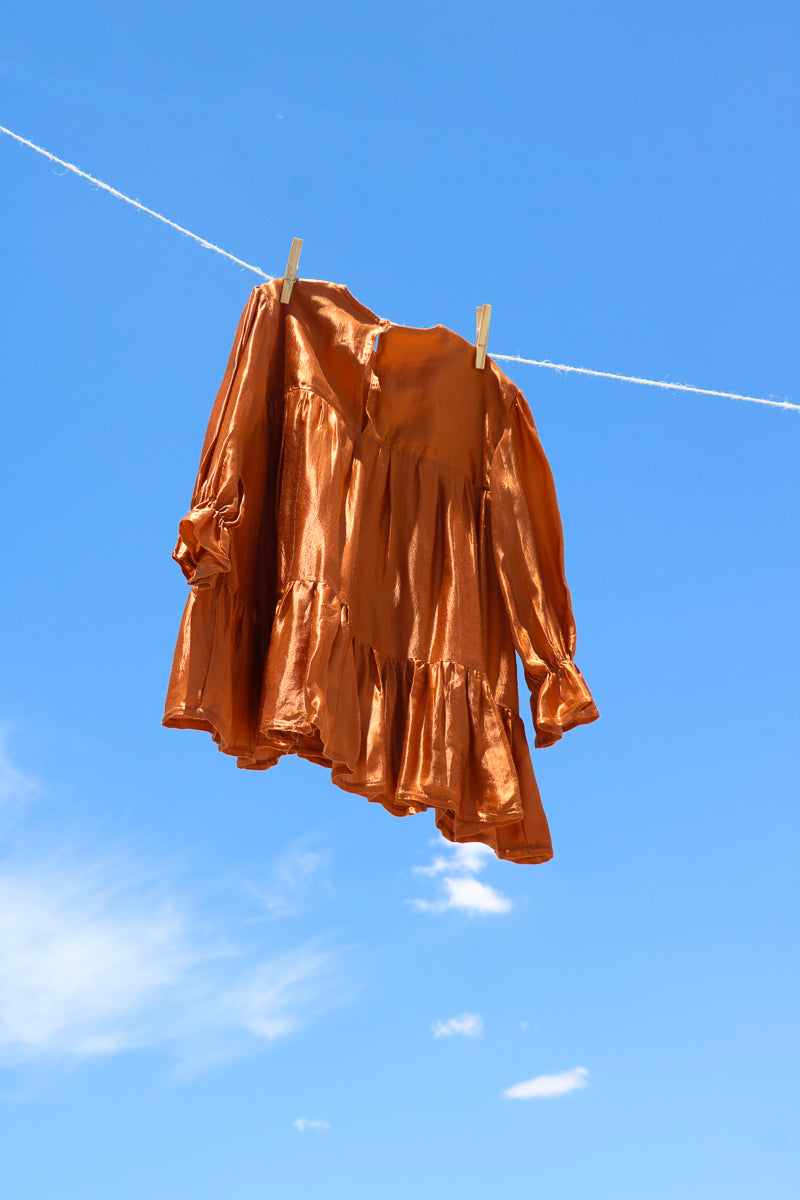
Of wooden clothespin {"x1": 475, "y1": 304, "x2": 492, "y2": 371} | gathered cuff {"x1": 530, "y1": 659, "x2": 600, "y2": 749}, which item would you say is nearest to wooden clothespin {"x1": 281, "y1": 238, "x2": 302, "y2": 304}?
wooden clothespin {"x1": 475, "y1": 304, "x2": 492, "y2": 371}

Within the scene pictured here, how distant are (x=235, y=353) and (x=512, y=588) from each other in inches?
32.9

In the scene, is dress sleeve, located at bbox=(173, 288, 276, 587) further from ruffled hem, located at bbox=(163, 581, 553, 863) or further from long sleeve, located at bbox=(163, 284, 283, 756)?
ruffled hem, located at bbox=(163, 581, 553, 863)

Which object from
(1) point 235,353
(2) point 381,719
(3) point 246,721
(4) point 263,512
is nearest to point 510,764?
(2) point 381,719

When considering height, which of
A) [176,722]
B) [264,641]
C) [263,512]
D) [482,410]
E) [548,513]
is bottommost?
[176,722]

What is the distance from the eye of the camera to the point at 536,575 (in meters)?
3.05

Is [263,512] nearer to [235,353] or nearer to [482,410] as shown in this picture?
[235,353]

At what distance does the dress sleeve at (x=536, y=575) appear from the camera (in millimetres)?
2908

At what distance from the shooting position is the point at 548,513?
125 inches

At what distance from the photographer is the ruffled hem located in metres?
2.50

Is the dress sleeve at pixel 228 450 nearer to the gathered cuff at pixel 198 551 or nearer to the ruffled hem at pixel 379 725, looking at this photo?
the gathered cuff at pixel 198 551

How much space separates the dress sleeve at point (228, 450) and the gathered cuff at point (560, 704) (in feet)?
2.63

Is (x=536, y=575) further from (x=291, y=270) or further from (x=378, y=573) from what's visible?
(x=291, y=270)

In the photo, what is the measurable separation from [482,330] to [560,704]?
95 centimetres

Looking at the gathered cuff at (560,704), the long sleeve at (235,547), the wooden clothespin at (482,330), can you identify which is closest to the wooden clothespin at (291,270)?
the long sleeve at (235,547)
